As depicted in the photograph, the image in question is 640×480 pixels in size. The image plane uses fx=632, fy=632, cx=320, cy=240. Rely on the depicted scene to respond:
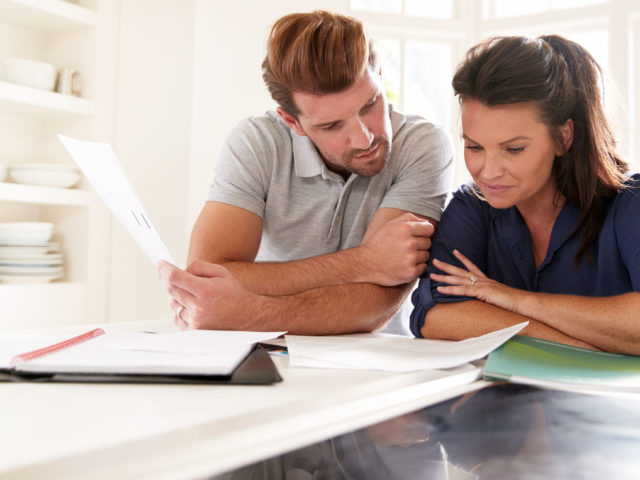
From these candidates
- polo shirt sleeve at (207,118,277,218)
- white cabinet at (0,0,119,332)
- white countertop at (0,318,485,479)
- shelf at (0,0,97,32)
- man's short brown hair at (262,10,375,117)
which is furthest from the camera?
Result: white cabinet at (0,0,119,332)

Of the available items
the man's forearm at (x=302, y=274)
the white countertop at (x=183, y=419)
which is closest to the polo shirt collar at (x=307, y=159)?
the man's forearm at (x=302, y=274)

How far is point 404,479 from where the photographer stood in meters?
0.44

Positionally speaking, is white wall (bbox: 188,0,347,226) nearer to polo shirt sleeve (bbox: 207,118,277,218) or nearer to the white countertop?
polo shirt sleeve (bbox: 207,118,277,218)

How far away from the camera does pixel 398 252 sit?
137 cm

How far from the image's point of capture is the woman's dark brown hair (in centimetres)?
131

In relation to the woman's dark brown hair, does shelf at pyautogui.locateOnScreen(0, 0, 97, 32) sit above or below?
above

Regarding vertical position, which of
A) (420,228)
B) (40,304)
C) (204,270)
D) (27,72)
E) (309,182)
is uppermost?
(27,72)

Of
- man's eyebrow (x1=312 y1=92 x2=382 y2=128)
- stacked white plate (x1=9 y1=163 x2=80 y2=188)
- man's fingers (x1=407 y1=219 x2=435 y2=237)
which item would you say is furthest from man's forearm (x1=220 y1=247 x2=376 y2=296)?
stacked white plate (x1=9 y1=163 x2=80 y2=188)

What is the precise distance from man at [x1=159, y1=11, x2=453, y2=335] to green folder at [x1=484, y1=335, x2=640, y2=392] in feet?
1.39

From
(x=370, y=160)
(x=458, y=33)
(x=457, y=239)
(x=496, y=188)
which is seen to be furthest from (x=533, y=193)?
(x=458, y=33)

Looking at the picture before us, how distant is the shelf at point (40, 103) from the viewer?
9.19 feet

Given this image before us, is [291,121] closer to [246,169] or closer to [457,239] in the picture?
[246,169]

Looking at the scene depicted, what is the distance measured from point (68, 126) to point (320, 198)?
2.02m

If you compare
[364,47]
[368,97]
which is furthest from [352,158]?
[364,47]
